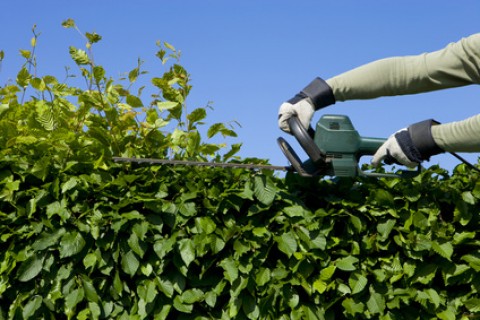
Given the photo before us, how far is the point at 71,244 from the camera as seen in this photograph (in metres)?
3.72

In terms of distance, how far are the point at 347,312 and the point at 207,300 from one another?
33.3 inches

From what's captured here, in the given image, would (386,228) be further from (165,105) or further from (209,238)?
(165,105)

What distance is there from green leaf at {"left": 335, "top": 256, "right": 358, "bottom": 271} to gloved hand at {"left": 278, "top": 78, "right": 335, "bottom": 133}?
0.82 m

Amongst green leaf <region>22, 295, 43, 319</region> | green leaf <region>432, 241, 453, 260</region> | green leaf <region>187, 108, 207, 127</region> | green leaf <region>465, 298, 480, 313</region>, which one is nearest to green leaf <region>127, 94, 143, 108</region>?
green leaf <region>187, 108, 207, 127</region>

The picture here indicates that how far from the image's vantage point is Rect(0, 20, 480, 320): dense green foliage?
374 cm

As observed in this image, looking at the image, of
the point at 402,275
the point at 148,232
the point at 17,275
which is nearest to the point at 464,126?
the point at 402,275

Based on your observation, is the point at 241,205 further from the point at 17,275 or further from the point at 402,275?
the point at 17,275

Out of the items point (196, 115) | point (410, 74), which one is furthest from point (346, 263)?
point (196, 115)

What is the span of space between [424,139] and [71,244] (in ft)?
7.09

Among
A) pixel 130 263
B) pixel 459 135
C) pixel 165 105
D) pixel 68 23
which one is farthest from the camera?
pixel 68 23

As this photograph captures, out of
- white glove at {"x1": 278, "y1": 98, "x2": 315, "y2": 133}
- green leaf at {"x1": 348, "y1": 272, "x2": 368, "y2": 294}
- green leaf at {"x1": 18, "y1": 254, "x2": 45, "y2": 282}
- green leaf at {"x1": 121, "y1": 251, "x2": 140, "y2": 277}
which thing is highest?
white glove at {"x1": 278, "y1": 98, "x2": 315, "y2": 133}

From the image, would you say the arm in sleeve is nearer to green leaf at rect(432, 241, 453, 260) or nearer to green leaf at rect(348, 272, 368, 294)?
green leaf at rect(432, 241, 453, 260)

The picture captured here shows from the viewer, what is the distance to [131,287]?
3.87 meters

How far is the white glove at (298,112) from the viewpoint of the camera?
3.75 meters
